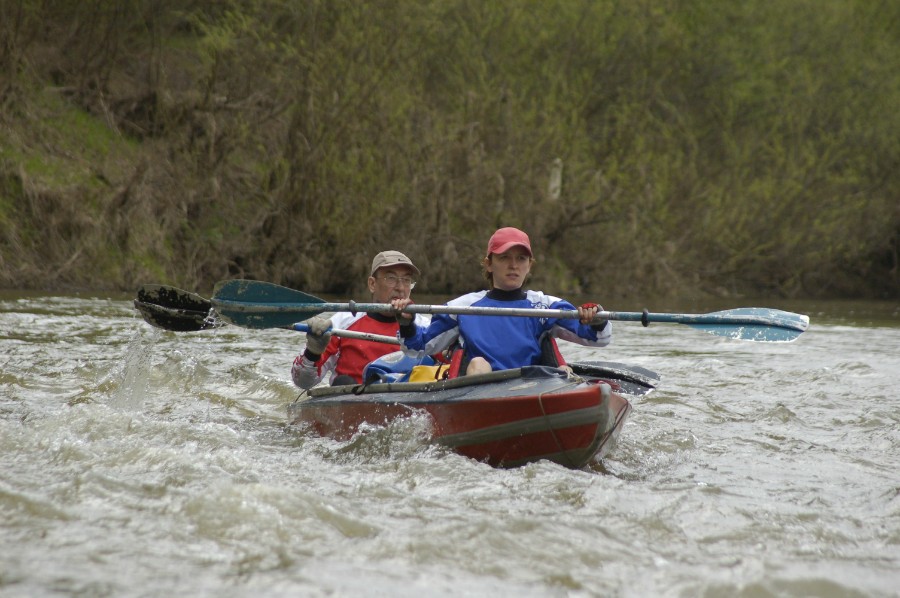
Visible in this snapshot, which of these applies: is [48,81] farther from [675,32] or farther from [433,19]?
[675,32]

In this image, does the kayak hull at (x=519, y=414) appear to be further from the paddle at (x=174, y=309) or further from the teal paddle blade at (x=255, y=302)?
the paddle at (x=174, y=309)

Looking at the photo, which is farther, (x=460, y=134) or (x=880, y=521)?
(x=460, y=134)

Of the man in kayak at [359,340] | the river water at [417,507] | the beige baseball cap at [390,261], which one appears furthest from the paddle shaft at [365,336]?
the river water at [417,507]

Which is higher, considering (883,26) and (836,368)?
(883,26)

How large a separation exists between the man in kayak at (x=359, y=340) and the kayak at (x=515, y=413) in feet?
2.80

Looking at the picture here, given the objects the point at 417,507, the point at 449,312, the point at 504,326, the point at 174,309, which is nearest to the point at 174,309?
the point at 174,309

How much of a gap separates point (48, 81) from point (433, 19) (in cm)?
633

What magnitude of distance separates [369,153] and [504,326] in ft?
37.3

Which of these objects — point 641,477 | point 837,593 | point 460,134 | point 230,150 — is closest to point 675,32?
point 460,134

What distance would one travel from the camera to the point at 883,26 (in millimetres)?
26078

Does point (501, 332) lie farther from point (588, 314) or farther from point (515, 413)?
point (515, 413)

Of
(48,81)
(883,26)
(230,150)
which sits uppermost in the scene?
(883,26)

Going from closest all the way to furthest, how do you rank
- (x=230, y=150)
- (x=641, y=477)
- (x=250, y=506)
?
(x=250, y=506) → (x=641, y=477) → (x=230, y=150)

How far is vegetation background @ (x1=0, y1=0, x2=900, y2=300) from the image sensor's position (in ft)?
50.8
